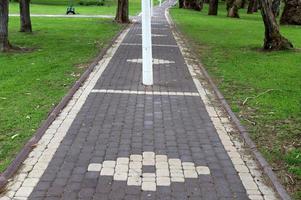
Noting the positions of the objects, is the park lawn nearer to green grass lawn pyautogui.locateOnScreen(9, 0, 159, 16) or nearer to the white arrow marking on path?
the white arrow marking on path

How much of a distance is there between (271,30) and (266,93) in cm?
742

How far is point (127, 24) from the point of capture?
2822cm

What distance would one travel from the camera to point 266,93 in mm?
10148

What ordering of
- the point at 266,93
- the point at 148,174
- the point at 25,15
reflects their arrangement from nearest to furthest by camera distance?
the point at 148,174 → the point at 266,93 → the point at 25,15

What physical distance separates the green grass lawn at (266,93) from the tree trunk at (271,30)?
1.46 feet

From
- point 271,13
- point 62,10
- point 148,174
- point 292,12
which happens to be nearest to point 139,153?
point 148,174

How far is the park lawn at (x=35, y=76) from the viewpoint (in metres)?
7.28

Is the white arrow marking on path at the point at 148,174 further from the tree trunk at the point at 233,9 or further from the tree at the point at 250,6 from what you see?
the tree at the point at 250,6

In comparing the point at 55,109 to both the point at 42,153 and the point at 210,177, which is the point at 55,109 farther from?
the point at 210,177

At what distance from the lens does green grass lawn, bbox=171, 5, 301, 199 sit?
6.51m

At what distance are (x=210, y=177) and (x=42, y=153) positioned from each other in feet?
7.07

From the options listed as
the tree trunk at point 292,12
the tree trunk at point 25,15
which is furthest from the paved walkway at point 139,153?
the tree trunk at point 292,12

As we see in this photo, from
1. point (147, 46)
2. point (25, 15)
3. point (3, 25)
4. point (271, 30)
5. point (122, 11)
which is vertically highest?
point (122, 11)

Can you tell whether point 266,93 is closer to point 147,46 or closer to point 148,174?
point 147,46
